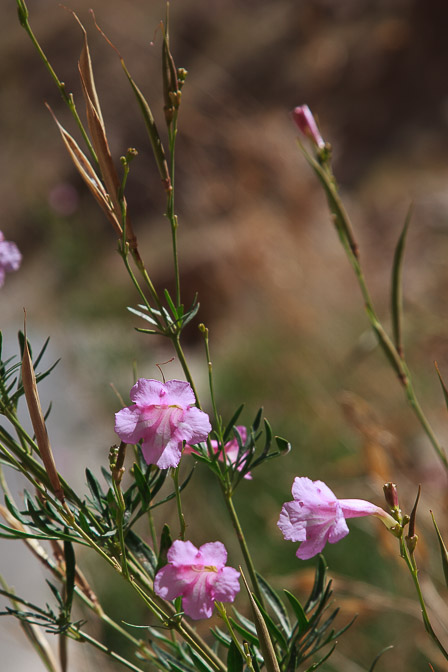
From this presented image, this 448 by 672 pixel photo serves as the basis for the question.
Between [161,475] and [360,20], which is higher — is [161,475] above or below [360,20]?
below

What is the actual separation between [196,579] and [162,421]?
0.07 m

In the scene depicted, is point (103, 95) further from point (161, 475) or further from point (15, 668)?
point (161, 475)

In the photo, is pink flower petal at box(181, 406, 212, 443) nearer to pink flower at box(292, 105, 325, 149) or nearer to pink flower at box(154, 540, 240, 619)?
pink flower at box(154, 540, 240, 619)

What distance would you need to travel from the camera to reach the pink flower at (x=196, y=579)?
0.27 metres

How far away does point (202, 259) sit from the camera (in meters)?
4.20

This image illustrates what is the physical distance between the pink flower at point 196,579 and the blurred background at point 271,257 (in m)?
0.24

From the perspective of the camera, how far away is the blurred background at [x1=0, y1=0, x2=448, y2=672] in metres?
1.09

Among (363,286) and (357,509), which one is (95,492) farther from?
(363,286)

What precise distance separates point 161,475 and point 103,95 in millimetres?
5901

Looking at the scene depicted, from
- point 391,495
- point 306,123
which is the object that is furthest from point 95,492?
point 306,123

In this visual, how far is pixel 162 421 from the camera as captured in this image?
0.27 metres

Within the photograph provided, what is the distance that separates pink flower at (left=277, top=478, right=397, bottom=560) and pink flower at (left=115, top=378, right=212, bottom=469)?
43mm

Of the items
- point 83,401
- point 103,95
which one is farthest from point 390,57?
point 83,401

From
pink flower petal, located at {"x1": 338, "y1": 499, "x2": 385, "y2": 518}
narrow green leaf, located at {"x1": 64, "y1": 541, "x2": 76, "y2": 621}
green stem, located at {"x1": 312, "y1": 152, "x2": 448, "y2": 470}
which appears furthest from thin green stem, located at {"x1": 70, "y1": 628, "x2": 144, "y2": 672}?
green stem, located at {"x1": 312, "y1": 152, "x2": 448, "y2": 470}
